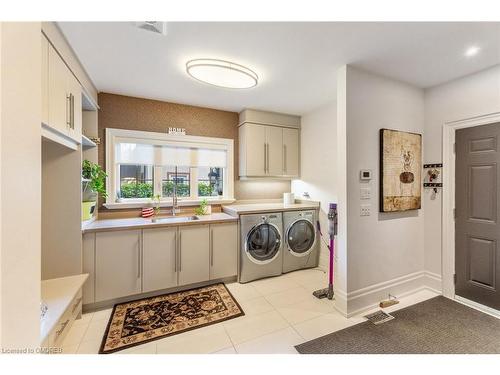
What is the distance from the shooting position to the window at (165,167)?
2.97 meters

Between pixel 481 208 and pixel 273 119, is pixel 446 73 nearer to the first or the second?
pixel 481 208

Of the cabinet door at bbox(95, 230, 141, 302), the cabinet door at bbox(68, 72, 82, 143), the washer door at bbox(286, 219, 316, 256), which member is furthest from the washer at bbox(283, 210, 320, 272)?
the cabinet door at bbox(68, 72, 82, 143)

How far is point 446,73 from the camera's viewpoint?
7.52ft

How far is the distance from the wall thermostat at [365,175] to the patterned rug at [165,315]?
6.28ft

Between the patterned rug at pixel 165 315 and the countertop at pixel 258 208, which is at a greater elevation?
the countertop at pixel 258 208

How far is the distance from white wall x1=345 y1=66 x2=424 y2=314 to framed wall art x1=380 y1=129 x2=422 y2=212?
0.26ft

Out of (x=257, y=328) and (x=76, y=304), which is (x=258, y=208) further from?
(x=76, y=304)

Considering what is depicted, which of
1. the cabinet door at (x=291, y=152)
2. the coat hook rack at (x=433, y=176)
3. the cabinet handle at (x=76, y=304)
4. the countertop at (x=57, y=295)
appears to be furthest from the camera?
the cabinet door at (x=291, y=152)

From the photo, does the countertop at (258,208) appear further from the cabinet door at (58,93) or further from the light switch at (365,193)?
the cabinet door at (58,93)

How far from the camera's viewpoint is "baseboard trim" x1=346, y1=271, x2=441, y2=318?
2217 millimetres

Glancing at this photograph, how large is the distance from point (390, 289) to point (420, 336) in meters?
0.61

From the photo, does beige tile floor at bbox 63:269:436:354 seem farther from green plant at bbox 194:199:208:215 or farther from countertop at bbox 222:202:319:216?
green plant at bbox 194:199:208:215

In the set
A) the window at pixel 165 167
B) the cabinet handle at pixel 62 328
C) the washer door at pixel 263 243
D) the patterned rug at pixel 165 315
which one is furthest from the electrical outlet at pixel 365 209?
the cabinet handle at pixel 62 328
